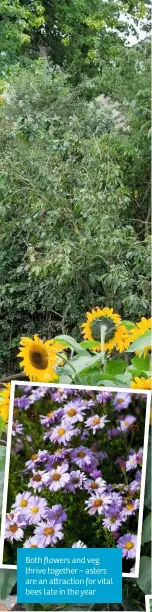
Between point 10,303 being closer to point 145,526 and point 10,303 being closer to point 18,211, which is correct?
point 18,211

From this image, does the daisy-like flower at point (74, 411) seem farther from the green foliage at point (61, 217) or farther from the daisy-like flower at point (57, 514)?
the green foliage at point (61, 217)

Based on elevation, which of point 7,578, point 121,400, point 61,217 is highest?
point 61,217

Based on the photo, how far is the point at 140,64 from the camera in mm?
4641

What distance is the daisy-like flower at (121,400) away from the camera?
498 millimetres

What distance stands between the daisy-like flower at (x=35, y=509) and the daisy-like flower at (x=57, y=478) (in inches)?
0.4

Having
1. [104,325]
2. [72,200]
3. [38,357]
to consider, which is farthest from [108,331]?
[72,200]

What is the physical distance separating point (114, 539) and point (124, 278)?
3662mm

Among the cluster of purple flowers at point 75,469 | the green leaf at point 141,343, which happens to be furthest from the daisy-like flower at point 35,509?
the green leaf at point 141,343

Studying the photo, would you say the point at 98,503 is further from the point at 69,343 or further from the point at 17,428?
the point at 69,343

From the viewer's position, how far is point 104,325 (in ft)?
2.26

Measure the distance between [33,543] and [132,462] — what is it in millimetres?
74

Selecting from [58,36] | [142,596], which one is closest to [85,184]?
[142,596]

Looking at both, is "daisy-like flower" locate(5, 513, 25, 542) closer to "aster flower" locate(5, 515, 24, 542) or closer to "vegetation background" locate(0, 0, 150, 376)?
"aster flower" locate(5, 515, 24, 542)

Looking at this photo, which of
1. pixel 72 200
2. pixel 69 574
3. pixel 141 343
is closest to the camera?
pixel 69 574
